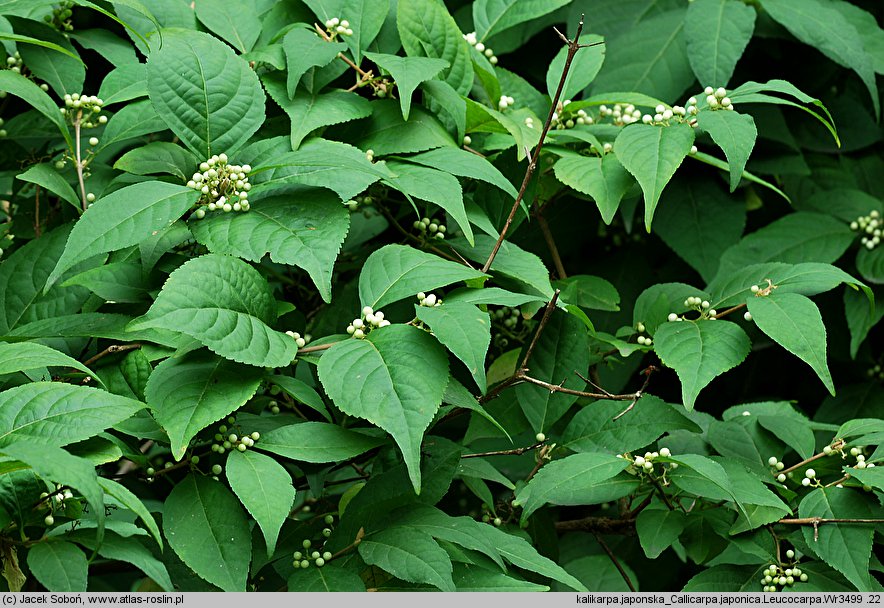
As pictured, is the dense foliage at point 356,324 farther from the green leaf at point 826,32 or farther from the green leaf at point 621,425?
the green leaf at point 826,32

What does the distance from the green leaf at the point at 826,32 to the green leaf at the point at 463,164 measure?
0.87 meters

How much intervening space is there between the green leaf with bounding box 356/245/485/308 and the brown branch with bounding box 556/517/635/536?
0.53 m

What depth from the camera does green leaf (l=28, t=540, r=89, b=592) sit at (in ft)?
2.98

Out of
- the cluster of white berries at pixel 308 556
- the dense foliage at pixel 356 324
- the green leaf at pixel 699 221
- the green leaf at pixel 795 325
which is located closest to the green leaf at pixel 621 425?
the dense foliage at pixel 356 324

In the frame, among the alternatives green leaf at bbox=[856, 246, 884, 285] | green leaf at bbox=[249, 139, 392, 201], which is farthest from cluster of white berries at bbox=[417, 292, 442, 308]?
green leaf at bbox=[856, 246, 884, 285]

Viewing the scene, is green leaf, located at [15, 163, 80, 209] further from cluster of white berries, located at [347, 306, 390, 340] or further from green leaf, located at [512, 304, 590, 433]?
green leaf, located at [512, 304, 590, 433]

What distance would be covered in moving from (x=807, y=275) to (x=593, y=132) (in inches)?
15.6

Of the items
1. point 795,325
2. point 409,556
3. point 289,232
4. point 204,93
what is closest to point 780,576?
point 795,325

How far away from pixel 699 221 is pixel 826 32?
434 millimetres

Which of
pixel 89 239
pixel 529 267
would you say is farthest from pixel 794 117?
pixel 89 239

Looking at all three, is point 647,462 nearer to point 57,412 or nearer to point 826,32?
point 57,412

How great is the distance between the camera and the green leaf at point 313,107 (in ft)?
3.91

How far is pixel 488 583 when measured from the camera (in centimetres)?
100

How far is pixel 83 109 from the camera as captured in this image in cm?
127
